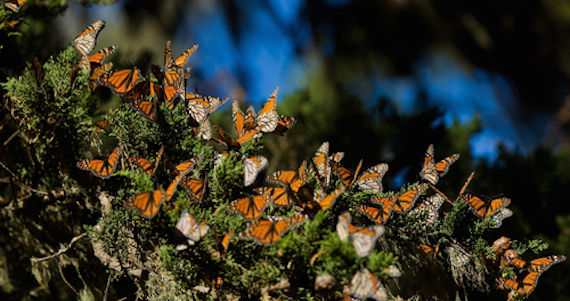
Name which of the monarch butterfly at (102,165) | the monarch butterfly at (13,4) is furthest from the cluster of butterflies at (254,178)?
the monarch butterfly at (13,4)

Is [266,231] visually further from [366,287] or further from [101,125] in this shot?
[101,125]

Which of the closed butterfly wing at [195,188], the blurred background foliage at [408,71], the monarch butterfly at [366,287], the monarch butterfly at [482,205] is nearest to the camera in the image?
the monarch butterfly at [366,287]

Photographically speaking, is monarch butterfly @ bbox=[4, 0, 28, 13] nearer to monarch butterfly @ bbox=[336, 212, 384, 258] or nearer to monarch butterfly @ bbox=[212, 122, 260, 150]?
monarch butterfly @ bbox=[212, 122, 260, 150]

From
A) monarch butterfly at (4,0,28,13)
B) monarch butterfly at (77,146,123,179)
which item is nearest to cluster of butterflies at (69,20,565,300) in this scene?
monarch butterfly at (77,146,123,179)

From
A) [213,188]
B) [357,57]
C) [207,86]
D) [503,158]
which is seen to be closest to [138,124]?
[213,188]

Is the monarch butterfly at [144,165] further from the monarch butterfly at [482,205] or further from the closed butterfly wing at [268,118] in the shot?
the monarch butterfly at [482,205]

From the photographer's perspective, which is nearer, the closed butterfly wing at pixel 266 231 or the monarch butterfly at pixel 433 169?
the closed butterfly wing at pixel 266 231

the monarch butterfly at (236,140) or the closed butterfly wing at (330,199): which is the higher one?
the monarch butterfly at (236,140)
